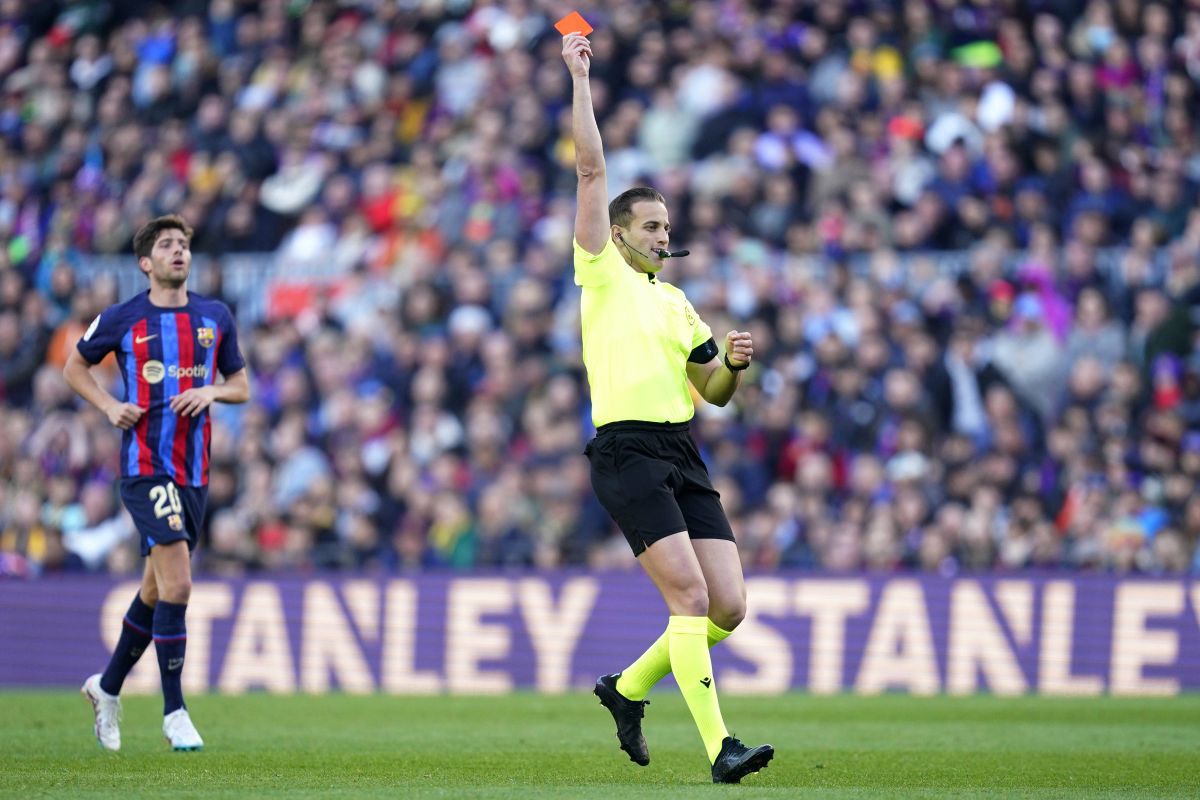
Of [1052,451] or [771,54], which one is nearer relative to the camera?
A: [1052,451]

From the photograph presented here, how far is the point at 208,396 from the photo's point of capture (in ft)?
30.8

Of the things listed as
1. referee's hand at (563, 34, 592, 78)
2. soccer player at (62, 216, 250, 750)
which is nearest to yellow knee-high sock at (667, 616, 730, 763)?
referee's hand at (563, 34, 592, 78)

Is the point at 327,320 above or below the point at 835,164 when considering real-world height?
below

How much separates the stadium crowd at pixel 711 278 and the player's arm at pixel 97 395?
684 cm

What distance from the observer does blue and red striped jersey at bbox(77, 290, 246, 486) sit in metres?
9.35

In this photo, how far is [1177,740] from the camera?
33.7ft

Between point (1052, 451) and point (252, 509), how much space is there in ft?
23.0

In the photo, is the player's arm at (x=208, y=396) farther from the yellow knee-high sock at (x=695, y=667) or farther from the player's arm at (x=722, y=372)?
the yellow knee-high sock at (x=695, y=667)

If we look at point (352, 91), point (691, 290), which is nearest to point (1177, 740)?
point (691, 290)

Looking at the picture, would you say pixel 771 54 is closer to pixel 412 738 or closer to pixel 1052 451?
pixel 1052 451

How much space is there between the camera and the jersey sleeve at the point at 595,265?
25.4ft

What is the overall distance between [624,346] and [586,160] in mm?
800

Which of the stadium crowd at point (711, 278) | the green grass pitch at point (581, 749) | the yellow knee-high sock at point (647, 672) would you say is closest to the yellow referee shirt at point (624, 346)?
the yellow knee-high sock at point (647, 672)

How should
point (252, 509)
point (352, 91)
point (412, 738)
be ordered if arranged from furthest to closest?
1. point (352, 91)
2. point (252, 509)
3. point (412, 738)
